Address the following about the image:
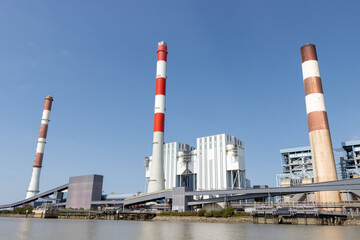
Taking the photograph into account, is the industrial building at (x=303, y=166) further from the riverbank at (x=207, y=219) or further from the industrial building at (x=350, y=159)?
the riverbank at (x=207, y=219)

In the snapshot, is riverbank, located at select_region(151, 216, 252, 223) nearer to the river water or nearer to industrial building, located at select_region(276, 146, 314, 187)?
the river water

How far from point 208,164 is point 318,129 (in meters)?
26.3

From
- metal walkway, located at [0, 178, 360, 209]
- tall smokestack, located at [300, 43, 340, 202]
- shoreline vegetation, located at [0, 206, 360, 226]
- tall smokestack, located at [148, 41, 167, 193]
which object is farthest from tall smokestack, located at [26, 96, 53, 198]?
tall smokestack, located at [300, 43, 340, 202]

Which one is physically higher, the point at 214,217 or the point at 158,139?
the point at 158,139

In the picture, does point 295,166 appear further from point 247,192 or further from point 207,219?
point 207,219

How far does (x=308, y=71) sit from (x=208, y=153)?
2810 cm

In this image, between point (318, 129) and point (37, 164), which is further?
point (37, 164)

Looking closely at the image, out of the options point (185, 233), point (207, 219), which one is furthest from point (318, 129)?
point (185, 233)

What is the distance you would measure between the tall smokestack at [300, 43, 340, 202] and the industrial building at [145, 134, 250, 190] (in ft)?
58.7

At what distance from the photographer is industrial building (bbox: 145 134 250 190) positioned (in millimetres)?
63688

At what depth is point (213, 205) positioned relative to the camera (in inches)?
2250

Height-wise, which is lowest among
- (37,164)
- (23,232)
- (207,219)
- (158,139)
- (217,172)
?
(23,232)

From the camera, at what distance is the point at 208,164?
66875mm

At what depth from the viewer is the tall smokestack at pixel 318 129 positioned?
153ft
